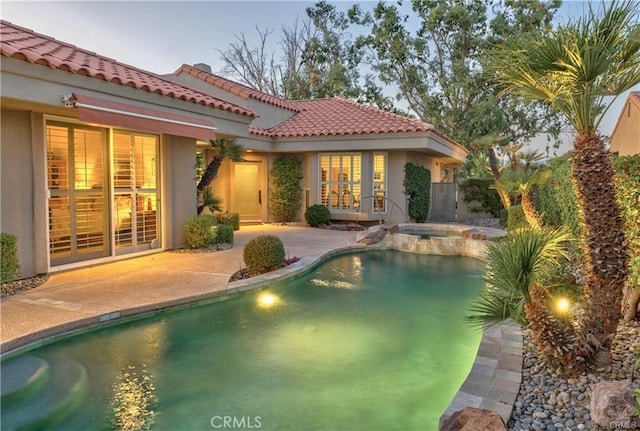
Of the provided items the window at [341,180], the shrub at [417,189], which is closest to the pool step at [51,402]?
the window at [341,180]

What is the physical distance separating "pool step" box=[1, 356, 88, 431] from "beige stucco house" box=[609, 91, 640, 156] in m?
27.0

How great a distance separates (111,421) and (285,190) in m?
16.3

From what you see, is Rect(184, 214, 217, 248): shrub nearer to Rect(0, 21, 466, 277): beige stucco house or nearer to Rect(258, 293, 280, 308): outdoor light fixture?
Rect(0, 21, 466, 277): beige stucco house

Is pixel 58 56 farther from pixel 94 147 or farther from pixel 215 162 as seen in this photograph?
pixel 215 162

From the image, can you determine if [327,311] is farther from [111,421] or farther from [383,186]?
[383,186]

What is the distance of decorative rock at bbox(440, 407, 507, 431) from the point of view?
3.25m

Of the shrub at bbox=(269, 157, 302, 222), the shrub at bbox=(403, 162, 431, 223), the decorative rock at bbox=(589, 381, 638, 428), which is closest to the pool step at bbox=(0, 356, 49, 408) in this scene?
the decorative rock at bbox=(589, 381, 638, 428)

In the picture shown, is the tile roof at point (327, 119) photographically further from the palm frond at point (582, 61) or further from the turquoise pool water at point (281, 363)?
the palm frond at point (582, 61)

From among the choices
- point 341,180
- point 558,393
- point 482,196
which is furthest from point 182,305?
point 482,196

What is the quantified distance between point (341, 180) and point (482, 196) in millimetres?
9264

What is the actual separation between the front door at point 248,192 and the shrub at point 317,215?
9.90 ft

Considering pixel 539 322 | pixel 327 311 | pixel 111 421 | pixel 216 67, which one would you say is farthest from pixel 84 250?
pixel 216 67

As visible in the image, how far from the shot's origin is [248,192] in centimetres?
2073

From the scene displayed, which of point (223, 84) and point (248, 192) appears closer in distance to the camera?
point (223, 84)
